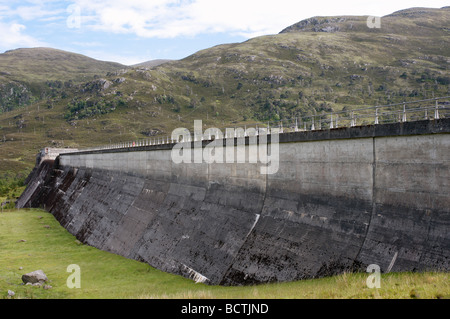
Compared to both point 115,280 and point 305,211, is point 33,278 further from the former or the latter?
point 305,211

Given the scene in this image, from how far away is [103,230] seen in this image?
34219 mm

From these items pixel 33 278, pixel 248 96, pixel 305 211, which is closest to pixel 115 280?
pixel 33 278

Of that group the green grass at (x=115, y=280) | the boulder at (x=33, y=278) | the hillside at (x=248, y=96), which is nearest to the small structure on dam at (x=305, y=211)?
the green grass at (x=115, y=280)

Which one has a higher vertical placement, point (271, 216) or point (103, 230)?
point (271, 216)

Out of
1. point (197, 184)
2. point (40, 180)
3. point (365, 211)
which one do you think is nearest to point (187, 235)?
point (197, 184)

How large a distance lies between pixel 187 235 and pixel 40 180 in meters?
59.3

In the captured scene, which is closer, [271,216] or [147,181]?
[271,216]

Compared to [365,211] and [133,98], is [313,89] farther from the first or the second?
[365,211]

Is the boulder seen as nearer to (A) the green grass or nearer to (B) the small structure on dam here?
(A) the green grass

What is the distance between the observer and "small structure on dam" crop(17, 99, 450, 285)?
1323 cm

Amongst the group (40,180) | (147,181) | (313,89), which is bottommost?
(40,180)

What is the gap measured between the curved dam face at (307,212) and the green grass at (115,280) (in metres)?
1.14

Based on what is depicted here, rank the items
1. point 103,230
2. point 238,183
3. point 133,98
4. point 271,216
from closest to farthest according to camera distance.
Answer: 1. point 271,216
2. point 238,183
3. point 103,230
4. point 133,98

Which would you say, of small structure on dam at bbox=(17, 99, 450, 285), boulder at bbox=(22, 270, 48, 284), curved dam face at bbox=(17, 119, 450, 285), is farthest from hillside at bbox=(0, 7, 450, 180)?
boulder at bbox=(22, 270, 48, 284)
